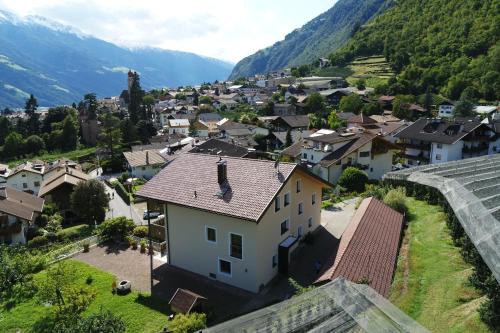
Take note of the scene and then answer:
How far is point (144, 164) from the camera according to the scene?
61.0 m

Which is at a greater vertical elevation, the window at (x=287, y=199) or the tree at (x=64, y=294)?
the window at (x=287, y=199)

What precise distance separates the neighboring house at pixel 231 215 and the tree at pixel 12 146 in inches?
3146

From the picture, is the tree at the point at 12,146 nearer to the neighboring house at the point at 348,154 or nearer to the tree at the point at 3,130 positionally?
the tree at the point at 3,130

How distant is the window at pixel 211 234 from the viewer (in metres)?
20.4

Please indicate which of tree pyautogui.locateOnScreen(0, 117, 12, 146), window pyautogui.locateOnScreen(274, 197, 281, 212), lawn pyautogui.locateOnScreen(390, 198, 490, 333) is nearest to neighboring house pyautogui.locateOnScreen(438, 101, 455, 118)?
lawn pyautogui.locateOnScreen(390, 198, 490, 333)

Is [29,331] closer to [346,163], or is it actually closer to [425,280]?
[425,280]

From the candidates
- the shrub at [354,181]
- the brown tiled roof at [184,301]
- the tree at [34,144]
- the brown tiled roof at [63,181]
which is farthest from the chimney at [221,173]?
the tree at [34,144]

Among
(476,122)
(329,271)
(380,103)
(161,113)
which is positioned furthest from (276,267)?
(161,113)

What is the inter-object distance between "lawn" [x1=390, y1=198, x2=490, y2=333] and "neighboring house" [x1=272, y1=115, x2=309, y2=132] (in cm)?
6081

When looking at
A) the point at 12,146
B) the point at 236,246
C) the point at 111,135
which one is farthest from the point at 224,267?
the point at 12,146

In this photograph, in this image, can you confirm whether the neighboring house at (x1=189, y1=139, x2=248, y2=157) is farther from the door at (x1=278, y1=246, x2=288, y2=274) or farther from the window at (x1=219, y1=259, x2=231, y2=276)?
the window at (x1=219, y1=259, x2=231, y2=276)

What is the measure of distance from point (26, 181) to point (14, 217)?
25.4 metres

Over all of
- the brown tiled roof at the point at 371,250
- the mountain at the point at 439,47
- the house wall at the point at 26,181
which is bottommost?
the house wall at the point at 26,181

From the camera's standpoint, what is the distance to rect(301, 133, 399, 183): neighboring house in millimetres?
45219
